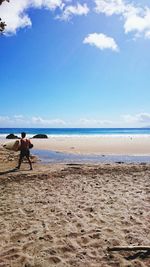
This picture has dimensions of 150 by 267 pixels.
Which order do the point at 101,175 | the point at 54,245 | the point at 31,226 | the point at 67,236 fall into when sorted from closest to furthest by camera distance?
1. the point at 54,245
2. the point at 67,236
3. the point at 31,226
4. the point at 101,175

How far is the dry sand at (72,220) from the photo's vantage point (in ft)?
20.3

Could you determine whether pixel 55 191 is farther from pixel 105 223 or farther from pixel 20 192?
pixel 105 223

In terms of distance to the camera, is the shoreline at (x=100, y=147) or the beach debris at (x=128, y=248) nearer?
the beach debris at (x=128, y=248)

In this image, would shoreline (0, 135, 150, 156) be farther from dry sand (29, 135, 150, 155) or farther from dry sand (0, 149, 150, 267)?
dry sand (0, 149, 150, 267)

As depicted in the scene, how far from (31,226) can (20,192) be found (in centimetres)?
381

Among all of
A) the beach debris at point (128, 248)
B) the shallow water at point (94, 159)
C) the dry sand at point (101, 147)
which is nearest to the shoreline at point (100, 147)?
the dry sand at point (101, 147)

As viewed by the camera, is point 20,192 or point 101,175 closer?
point 20,192

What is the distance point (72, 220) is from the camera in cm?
830

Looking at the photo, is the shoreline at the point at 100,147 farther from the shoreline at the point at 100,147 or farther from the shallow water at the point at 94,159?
the shallow water at the point at 94,159

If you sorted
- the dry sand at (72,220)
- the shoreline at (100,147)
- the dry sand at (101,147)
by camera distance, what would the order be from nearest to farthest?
the dry sand at (72,220)
the shoreline at (100,147)
the dry sand at (101,147)

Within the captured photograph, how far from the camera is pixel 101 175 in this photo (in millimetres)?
15195

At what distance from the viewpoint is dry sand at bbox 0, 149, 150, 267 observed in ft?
20.3

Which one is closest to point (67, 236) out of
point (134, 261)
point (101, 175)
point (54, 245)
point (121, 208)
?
point (54, 245)

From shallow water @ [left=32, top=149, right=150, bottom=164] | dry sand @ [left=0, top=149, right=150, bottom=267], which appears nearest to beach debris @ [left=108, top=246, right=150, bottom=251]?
dry sand @ [left=0, top=149, right=150, bottom=267]
